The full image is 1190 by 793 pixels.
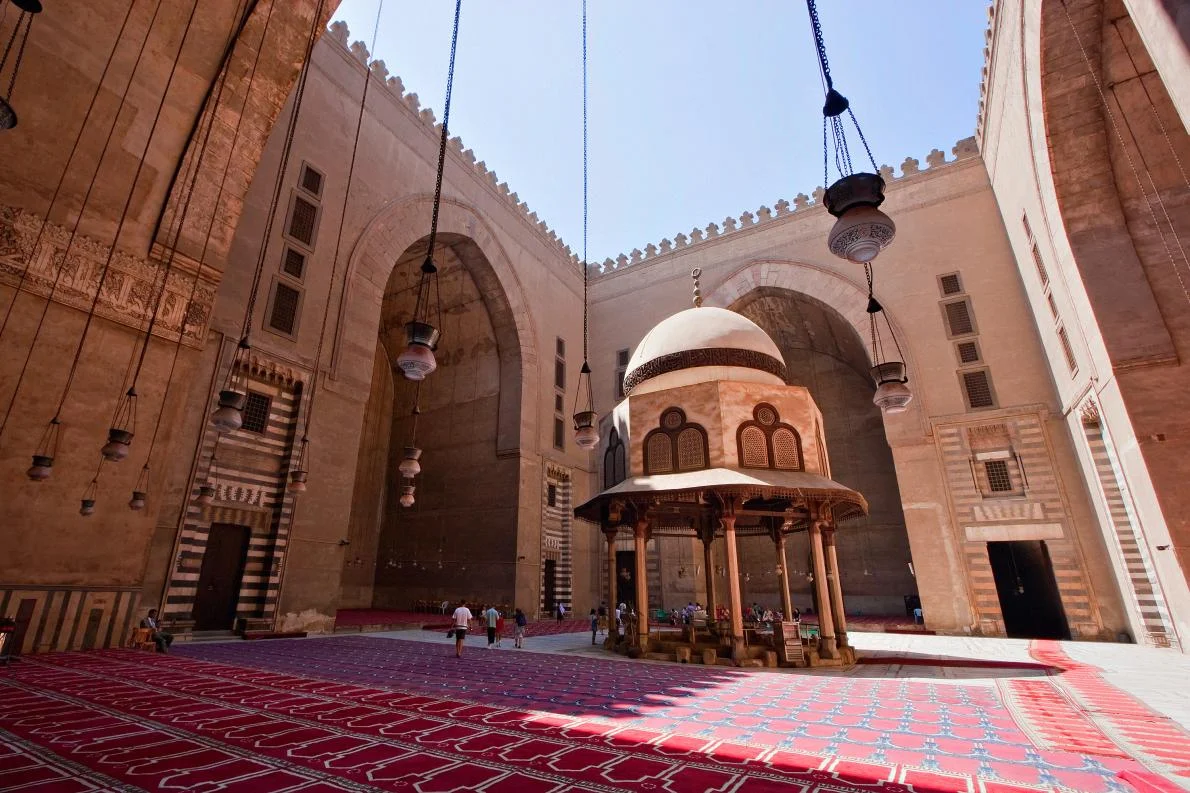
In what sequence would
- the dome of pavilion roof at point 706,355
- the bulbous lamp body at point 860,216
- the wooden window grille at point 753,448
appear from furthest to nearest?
the dome of pavilion roof at point 706,355
the wooden window grille at point 753,448
the bulbous lamp body at point 860,216

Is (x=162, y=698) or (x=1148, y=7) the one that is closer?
(x=1148, y=7)

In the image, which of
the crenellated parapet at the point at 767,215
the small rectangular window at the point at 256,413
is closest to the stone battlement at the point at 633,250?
the crenellated parapet at the point at 767,215

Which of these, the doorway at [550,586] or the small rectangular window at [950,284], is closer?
the small rectangular window at [950,284]

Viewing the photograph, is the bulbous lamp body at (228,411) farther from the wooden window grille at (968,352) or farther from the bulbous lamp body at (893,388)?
the wooden window grille at (968,352)

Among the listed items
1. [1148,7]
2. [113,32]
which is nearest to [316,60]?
[113,32]

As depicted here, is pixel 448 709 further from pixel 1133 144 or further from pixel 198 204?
pixel 1133 144

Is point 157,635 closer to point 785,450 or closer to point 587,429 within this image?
point 587,429

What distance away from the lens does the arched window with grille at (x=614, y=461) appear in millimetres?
11629

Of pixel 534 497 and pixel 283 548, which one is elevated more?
pixel 534 497

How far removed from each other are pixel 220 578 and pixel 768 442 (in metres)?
12.0

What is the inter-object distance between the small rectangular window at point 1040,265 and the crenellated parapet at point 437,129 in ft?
56.2

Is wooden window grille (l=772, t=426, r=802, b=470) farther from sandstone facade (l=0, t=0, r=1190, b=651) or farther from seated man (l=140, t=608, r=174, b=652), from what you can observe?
seated man (l=140, t=608, r=174, b=652)

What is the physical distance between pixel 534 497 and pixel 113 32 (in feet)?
51.2

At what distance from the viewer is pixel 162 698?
5.13 metres
